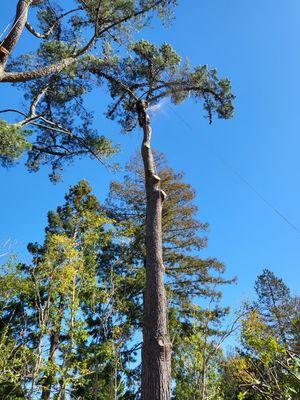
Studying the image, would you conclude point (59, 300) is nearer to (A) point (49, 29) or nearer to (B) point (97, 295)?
(B) point (97, 295)

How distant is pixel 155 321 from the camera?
4.47 metres

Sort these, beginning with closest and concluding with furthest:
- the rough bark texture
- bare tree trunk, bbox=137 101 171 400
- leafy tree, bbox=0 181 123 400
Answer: bare tree trunk, bbox=137 101 171 400
the rough bark texture
leafy tree, bbox=0 181 123 400

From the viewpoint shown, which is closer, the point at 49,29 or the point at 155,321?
the point at 155,321

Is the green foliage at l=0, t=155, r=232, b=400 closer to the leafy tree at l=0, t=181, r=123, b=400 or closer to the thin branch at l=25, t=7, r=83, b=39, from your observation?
the leafy tree at l=0, t=181, r=123, b=400

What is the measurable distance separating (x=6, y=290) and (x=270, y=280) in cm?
2072

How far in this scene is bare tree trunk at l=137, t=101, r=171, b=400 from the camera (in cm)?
398

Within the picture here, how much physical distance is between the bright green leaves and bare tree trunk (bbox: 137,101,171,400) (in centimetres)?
238

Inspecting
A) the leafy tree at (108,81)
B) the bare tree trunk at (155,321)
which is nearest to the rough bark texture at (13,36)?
the leafy tree at (108,81)

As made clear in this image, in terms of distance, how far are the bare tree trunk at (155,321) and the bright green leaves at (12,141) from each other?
2382mm

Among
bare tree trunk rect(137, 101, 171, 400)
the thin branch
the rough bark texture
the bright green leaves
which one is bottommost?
bare tree trunk rect(137, 101, 171, 400)

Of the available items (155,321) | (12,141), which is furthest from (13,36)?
(155,321)

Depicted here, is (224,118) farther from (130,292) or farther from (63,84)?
(130,292)

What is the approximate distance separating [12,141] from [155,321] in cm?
388

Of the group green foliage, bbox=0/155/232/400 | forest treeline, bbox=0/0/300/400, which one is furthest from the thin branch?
green foliage, bbox=0/155/232/400
